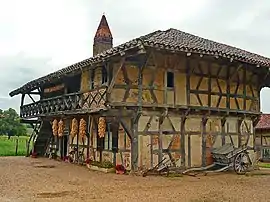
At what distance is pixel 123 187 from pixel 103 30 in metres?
15.6

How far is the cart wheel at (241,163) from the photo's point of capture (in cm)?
1507

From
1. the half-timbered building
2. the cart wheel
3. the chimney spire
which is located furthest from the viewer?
the chimney spire

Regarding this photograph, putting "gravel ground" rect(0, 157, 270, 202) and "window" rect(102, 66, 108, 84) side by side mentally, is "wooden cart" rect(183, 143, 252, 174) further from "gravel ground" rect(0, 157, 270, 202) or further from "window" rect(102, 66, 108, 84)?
"window" rect(102, 66, 108, 84)

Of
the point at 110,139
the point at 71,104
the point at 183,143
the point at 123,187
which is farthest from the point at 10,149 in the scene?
the point at 123,187

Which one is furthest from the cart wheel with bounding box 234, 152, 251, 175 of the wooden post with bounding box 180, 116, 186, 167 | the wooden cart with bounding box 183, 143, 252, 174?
the wooden post with bounding box 180, 116, 186, 167

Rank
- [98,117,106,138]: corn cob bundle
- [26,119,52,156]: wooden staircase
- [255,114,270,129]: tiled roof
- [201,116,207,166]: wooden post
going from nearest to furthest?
[98,117,106,138]: corn cob bundle
[201,116,207,166]: wooden post
[26,119,52,156]: wooden staircase
[255,114,270,129]: tiled roof

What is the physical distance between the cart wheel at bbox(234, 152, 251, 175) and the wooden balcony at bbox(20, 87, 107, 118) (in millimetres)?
6369

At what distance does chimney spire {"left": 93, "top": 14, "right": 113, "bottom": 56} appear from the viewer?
78.0 feet

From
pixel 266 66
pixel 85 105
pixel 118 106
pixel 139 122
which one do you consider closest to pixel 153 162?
pixel 139 122

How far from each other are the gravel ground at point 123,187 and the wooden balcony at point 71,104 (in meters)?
2.82

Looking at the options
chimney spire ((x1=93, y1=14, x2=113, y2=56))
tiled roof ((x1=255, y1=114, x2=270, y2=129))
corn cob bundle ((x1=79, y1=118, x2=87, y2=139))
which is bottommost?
corn cob bundle ((x1=79, y1=118, x2=87, y2=139))

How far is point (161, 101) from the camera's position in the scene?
47.3ft

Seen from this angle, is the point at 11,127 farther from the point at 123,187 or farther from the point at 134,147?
the point at 123,187

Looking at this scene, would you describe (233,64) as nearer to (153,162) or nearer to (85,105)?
(153,162)
